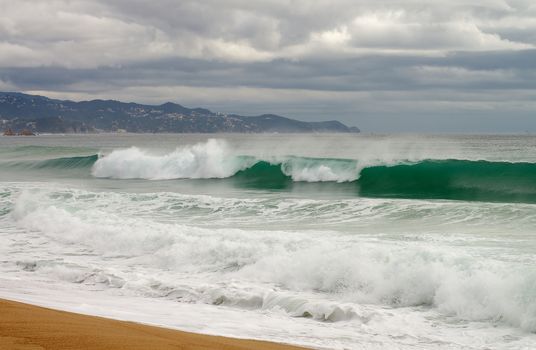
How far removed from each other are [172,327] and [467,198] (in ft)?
53.1

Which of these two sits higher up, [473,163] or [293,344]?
[473,163]

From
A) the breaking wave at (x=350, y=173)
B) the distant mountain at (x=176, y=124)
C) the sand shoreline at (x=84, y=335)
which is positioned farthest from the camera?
the distant mountain at (x=176, y=124)

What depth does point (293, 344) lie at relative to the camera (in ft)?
19.2

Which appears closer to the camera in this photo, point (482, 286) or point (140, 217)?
point (482, 286)

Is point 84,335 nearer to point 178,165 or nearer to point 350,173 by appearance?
point 350,173

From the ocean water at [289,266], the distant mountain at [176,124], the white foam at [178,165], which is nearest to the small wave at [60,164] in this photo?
the white foam at [178,165]

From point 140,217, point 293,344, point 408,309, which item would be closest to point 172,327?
point 293,344

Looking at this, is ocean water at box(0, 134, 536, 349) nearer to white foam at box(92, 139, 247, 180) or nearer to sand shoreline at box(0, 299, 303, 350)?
sand shoreline at box(0, 299, 303, 350)

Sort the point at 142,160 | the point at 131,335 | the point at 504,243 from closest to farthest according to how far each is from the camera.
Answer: the point at 131,335 → the point at 504,243 → the point at 142,160

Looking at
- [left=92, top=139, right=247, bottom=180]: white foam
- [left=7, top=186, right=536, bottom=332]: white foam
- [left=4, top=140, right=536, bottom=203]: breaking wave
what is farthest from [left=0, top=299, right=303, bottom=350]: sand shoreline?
[left=92, top=139, right=247, bottom=180]: white foam

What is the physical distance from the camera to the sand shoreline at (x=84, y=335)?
4.51 meters

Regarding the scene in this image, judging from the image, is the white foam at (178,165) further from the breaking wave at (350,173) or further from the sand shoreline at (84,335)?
the sand shoreline at (84,335)

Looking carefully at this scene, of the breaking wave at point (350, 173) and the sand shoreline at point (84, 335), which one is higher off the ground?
the breaking wave at point (350, 173)

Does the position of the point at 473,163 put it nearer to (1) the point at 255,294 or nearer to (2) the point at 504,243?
(2) the point at 504,243
